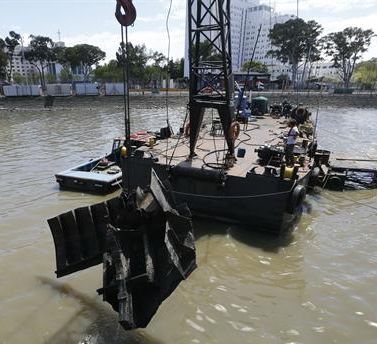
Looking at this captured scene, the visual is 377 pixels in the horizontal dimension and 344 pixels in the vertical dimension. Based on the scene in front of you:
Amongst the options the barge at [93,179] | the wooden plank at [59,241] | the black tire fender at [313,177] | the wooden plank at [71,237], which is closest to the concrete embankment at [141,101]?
the black tire fender at [313,177]

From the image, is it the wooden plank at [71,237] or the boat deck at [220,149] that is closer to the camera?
the wooden plank at [71,237]

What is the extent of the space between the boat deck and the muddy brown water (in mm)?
1936

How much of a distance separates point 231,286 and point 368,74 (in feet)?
349

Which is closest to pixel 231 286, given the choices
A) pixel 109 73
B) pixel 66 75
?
pixel 109 73

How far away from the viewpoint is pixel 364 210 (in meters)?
12.7

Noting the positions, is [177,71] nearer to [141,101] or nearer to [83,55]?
[83,55]

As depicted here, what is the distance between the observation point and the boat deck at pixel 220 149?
35.7 ft

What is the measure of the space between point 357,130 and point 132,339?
114 ft

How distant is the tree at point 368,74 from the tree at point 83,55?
2841 inches

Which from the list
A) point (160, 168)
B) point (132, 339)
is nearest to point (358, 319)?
point (132, 339)

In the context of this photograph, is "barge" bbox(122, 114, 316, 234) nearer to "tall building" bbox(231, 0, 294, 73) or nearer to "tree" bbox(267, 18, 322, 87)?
"tall building" bbox(231, 0, 294, 73)

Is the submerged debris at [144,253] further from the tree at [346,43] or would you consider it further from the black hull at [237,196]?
the tree at [346,43]

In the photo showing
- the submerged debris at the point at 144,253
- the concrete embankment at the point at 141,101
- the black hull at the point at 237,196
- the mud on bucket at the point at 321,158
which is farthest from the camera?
the concrete embankment at the point at 141,101

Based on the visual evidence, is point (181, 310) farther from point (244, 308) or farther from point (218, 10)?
point (218, 10)
